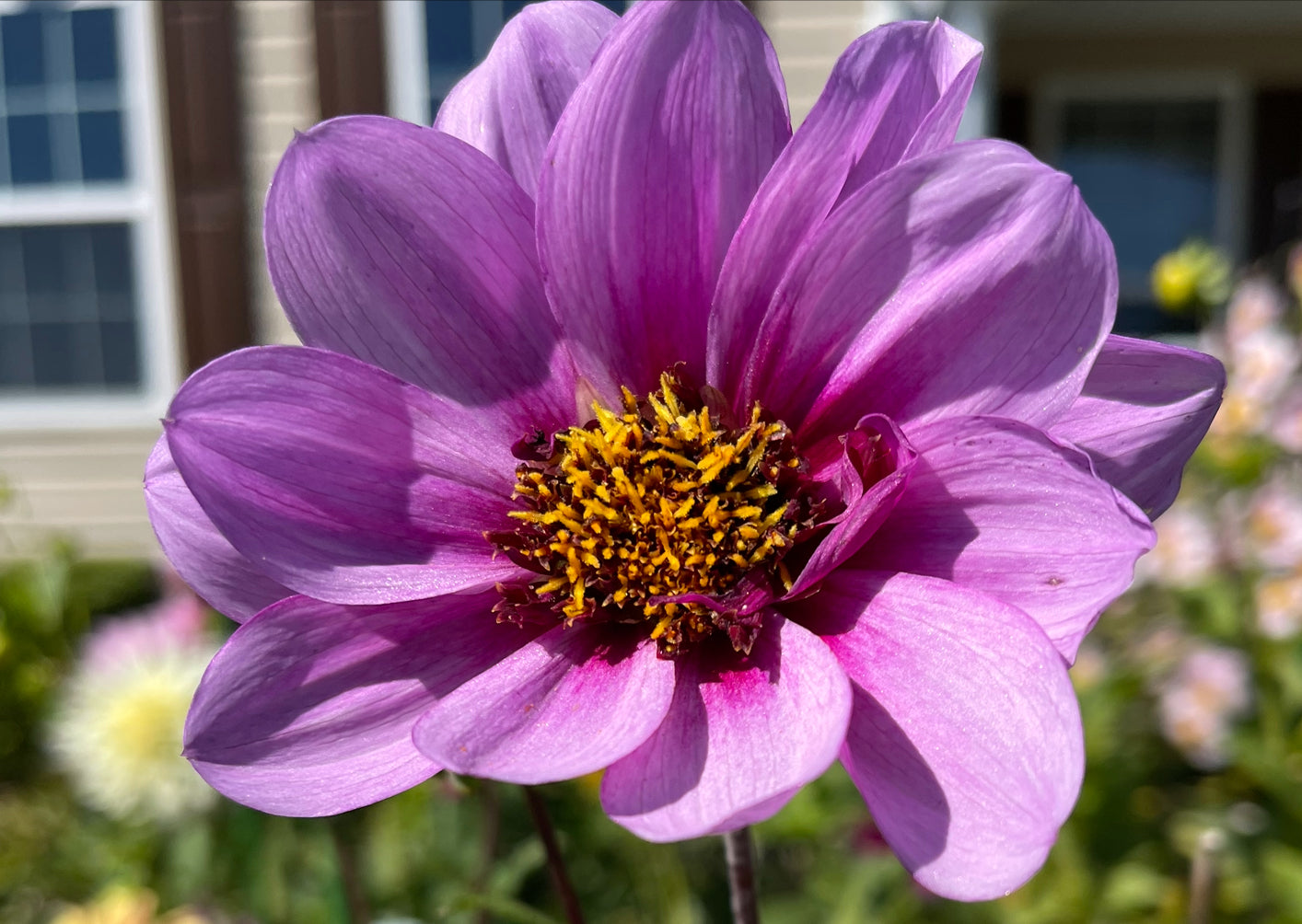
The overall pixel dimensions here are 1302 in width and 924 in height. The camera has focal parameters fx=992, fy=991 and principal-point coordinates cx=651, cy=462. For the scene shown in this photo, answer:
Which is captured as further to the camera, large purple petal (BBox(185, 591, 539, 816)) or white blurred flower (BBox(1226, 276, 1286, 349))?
white blurred flower (BBox(1226, 276, 1286, 349))

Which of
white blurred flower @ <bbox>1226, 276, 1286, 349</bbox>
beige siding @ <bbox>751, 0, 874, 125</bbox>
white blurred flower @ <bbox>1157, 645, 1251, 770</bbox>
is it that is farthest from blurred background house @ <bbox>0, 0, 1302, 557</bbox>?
white blurred flower @ <bbox>1157, 645, 1251, 770</bbox>

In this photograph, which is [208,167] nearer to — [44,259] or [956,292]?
[44,259]

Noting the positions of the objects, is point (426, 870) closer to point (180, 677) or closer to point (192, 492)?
point (180, 677)

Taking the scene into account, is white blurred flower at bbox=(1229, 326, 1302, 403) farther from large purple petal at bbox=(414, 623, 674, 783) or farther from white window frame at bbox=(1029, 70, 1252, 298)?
white window frame at bbox=(1029, 70, 1252, 298)

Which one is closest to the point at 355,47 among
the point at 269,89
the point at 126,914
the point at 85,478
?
the point at 269,89

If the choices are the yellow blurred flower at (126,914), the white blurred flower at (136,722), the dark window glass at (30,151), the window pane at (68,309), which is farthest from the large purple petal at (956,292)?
the dark window glass at (30,151)

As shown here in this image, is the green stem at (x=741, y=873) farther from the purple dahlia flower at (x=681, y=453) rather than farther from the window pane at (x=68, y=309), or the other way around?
the window pane at (x=68, y=309)
